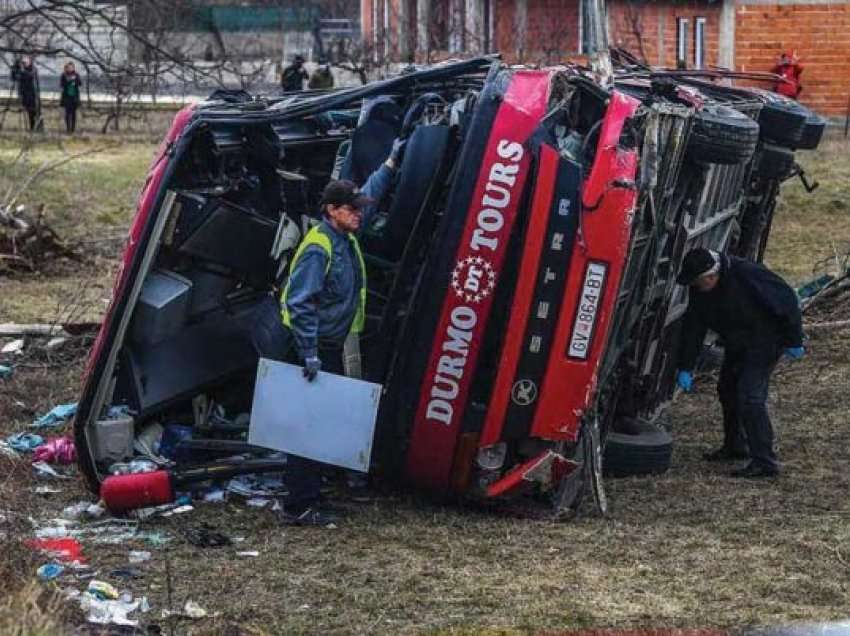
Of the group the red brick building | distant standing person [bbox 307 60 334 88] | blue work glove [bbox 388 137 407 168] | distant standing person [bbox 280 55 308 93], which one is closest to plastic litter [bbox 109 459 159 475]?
blue work glove [bbox 388 137 407 168]

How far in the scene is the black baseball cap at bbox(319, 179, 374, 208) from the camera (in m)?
7.77

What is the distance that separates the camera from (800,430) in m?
10.3

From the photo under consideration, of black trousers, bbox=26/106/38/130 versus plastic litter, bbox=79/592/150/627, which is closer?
plastic litter, bbox=79/592/150/627

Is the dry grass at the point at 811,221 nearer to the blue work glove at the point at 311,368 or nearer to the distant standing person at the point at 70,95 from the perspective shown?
the blue work glove at the point at 311,368

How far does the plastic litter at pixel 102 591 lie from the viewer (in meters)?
6.47

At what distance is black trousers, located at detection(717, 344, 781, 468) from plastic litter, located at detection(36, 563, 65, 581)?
3.90m

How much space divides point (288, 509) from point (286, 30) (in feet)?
148

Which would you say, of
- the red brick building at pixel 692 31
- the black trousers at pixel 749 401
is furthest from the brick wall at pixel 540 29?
the black trousers at pixel 749 401

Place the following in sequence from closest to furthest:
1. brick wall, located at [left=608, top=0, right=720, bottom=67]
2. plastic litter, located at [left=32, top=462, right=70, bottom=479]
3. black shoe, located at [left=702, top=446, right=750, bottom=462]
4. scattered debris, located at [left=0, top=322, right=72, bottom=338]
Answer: plastic litter, located at [left=32, top=462, right=70, bottom=479] → black shoe, located at [left=702, top=446, right=750, bottom=462] → scattered debris, located at [left=0, top=322, right=72, bottom=338] → brick wall, located at [left=608, top=0, right=720, bottom=67]

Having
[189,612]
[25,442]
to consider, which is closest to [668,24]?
[25,442]

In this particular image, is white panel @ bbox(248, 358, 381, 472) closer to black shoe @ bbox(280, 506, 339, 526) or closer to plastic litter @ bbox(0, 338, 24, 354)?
black shoe @ bbox(280, 506, 339, 526)

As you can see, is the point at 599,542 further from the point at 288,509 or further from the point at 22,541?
the point at 22,541

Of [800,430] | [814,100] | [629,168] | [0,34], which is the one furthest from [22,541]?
[814,100]

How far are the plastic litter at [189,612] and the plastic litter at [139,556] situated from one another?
0.86m
